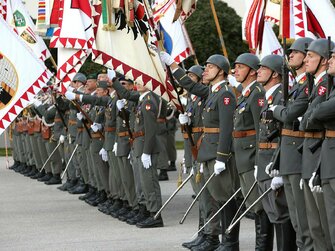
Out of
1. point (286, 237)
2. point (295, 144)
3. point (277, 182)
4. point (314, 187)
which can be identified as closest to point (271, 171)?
point (277, 182)

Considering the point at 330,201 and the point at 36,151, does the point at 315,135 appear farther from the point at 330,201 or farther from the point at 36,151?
the point at 36,151

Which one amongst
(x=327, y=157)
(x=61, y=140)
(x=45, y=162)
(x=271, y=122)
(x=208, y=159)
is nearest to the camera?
(x=327, y=157)

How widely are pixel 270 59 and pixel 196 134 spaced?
225cm

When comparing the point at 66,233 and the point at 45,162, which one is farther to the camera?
the point at 45,162

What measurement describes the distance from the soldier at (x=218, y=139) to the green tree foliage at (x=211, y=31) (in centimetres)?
2692

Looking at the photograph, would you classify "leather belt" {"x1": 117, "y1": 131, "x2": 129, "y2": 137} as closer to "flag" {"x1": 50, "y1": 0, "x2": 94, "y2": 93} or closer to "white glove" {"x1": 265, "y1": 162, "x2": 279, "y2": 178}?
"flag" {"x1": 50, "y1": 0, "x2": 94, "y2": 93}

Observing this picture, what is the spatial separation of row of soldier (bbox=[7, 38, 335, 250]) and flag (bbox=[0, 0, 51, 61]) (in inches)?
101

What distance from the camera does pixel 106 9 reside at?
12703 mm

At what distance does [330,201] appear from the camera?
7.63 meters

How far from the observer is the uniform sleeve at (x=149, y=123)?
12.4 meters

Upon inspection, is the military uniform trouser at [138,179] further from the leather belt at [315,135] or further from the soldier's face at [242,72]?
the leather belt at [315,135]

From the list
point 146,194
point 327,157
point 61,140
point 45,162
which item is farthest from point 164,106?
point 45,162

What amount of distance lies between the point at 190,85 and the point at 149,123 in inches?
75.6

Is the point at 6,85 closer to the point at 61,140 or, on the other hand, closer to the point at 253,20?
the point at 253,20
